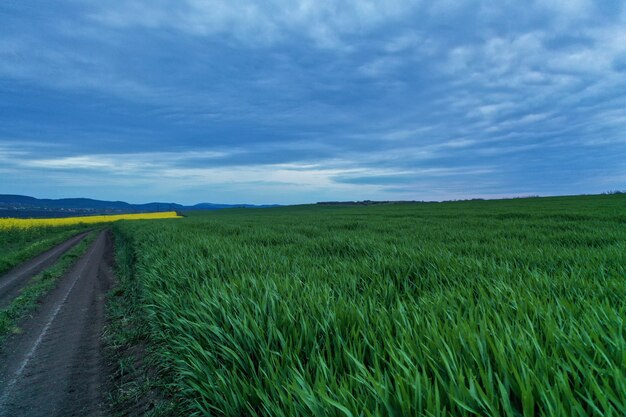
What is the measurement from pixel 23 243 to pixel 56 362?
27023mm

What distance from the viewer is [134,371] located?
13.1ft

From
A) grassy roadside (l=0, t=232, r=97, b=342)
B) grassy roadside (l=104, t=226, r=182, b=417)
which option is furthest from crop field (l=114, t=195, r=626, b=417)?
grassy roadside (l=0, t=232, r=97, b=342)

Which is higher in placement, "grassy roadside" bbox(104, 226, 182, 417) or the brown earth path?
"grassy roadside" bbox(104, 226, 182, 417)

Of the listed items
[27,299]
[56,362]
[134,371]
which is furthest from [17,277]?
[134,371]

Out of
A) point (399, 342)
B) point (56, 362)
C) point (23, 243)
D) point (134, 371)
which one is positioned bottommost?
point (23, 243)

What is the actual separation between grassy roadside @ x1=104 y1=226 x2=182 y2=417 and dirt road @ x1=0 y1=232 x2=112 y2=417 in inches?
6.2

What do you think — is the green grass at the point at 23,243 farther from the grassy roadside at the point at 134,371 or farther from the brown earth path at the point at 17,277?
the grassy roadside at the point at 134,371

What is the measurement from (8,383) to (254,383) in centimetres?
415

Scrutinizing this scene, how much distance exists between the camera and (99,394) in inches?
147

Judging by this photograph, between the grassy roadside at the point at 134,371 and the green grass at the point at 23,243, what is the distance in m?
10.6

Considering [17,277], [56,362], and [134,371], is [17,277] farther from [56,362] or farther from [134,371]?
[134,371]

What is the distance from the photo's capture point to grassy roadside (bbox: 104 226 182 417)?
3174mm

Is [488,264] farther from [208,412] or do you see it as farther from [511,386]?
[208,412]

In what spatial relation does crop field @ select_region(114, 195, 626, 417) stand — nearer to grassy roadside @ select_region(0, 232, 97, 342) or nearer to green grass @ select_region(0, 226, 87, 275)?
grassy roadside @ select_region(0, 232, 97, 342)
